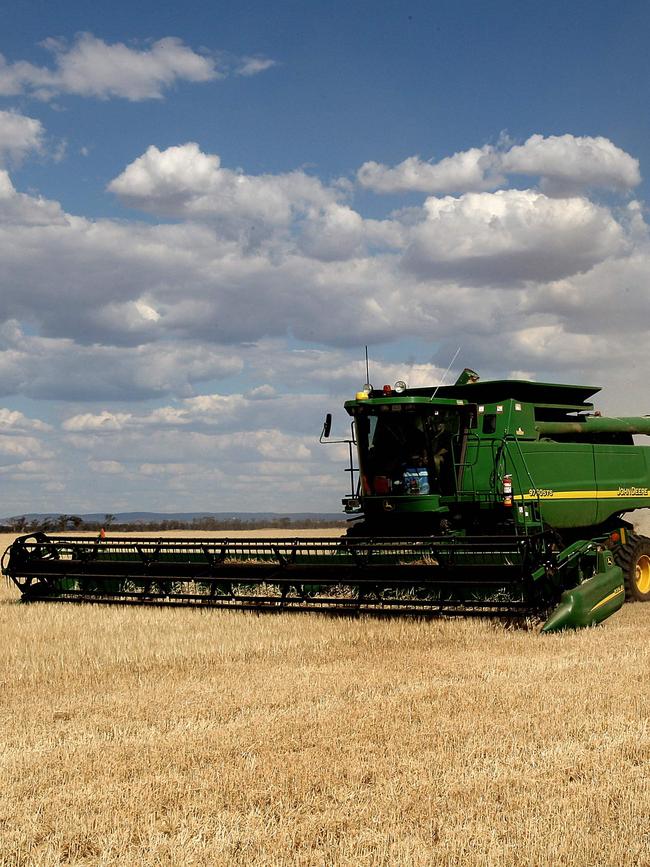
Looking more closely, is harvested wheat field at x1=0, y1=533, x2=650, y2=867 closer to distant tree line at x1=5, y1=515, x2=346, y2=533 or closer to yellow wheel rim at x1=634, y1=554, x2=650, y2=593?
yellow wheel rim at x1=634, y1=554, x2=650, y2=593

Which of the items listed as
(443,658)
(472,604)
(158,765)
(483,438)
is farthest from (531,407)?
(158,765)

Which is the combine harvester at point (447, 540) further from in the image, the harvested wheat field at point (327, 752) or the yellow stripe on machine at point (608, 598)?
the harvested wheat field at point (327, 752)

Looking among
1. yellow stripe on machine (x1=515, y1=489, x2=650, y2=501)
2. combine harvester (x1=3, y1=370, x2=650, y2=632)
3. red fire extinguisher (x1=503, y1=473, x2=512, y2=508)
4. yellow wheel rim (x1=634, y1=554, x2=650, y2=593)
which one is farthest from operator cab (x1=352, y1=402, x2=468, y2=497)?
yellow wheel rim (x1=634, y1=554, x2=650, y2=593)

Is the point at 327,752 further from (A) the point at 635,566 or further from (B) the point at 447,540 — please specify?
(A) the point at 635,566

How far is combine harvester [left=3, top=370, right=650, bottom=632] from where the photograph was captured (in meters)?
10.6

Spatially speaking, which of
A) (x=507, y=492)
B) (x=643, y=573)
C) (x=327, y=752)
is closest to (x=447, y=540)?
(x=507, y=492)

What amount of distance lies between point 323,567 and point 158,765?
665 centimetres

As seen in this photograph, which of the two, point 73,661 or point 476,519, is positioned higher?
point 476,519

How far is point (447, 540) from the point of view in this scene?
11102mm

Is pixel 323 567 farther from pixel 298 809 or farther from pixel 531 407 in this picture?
pixel 298 809

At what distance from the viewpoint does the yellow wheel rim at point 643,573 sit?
43.8 feet

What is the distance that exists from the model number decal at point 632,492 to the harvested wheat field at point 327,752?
5.35 m

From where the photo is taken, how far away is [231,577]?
12336mm

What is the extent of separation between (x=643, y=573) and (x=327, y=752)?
9357 millimetres
